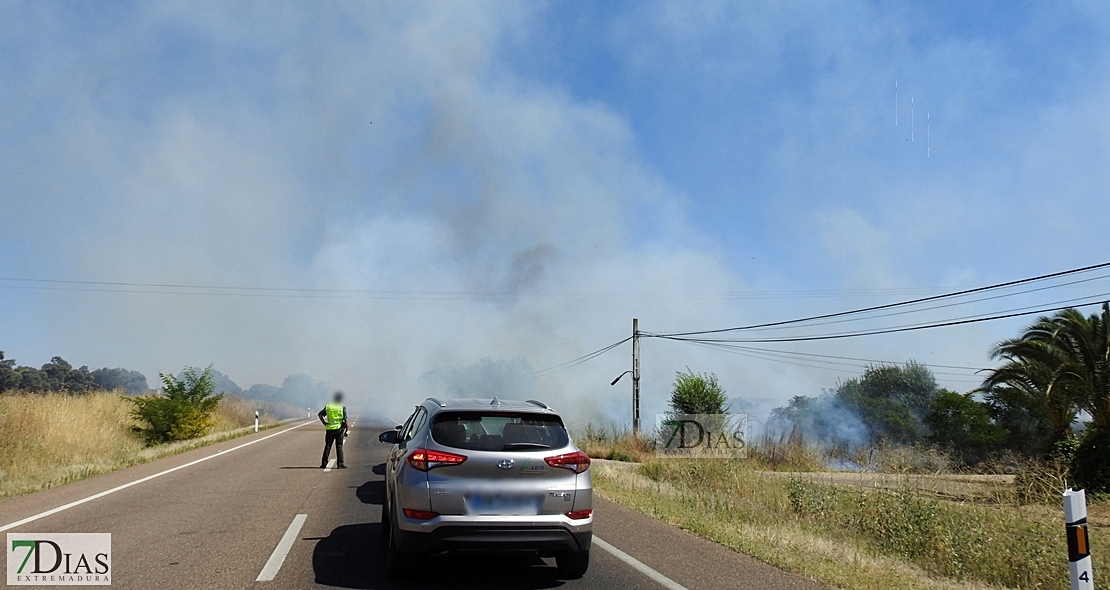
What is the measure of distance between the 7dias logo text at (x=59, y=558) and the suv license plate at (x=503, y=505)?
10.5 feet

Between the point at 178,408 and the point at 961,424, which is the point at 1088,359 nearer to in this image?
the point at 961,424

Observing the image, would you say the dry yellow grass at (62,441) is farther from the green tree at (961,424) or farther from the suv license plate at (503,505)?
the green tree at (961,424)

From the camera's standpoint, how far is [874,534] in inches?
426

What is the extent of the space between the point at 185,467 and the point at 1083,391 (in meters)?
26.8

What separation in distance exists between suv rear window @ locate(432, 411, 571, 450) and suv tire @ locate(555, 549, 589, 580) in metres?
1.00

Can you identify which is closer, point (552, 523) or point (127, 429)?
point (552, 523)

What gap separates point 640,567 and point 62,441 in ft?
60.5

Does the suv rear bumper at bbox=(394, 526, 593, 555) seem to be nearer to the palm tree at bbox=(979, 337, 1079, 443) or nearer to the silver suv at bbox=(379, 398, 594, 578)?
the silver suv at bbox=(379, 398, 594, 578)

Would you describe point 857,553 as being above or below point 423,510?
below

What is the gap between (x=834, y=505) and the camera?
1245 cm

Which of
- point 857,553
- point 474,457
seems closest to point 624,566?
point 474,457

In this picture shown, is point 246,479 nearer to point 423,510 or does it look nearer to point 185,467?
point 185,467

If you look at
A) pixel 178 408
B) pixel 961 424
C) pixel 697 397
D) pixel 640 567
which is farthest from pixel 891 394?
pixel 640 567

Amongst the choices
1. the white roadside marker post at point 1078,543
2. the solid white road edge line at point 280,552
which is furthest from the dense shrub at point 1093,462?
the solid white road edge line at point 280,552
